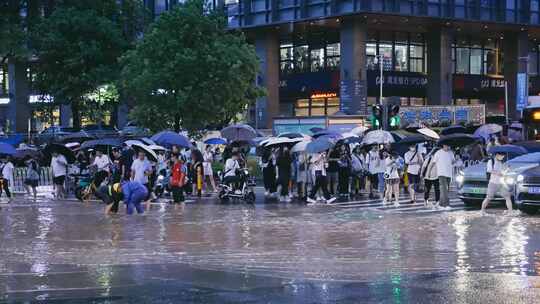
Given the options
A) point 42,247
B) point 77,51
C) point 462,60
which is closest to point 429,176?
point 42,247

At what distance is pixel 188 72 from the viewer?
3281 centimetres

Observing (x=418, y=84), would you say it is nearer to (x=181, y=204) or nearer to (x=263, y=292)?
(x=181, y=204)

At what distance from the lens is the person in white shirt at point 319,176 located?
74.1ft

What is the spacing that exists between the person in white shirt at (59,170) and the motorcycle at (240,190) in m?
5.37

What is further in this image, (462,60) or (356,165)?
(462,60)

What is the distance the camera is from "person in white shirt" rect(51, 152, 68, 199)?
82.6 ft

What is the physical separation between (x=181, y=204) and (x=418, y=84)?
3915 cm

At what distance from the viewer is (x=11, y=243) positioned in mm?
13984

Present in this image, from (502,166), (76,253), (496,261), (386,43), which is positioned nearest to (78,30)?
(386,43)

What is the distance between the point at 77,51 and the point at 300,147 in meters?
22.9

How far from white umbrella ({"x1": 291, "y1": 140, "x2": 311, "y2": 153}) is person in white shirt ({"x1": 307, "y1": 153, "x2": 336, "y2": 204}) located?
0.80m

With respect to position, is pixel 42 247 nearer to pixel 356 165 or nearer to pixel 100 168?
pixel 100 168

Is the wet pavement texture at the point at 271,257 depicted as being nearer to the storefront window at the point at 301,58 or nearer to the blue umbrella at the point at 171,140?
the blue umbrella at the point at 171,140

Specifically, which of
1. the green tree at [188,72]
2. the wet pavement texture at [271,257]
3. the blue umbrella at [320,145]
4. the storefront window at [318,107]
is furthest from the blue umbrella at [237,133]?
the storefront window at [318,107]
